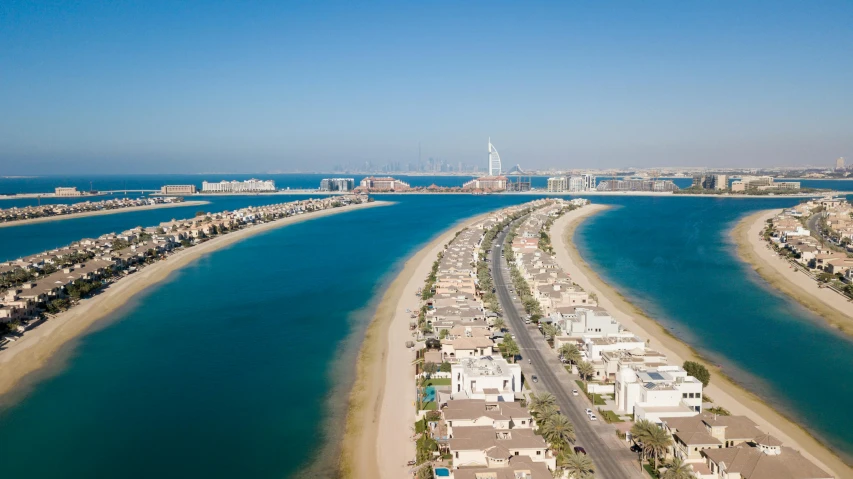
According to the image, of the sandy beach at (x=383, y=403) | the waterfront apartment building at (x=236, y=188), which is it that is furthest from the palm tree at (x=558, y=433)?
the waterfront apartment building at (x=236, y=188)

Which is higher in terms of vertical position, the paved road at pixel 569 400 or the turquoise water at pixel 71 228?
the turquoise water at pixel 71 228

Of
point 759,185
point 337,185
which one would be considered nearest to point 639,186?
point 759,185

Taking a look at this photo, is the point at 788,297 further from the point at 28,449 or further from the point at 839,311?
the point at 28,449

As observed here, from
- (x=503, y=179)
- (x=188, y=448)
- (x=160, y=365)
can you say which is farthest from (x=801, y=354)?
(x=503, y=179)

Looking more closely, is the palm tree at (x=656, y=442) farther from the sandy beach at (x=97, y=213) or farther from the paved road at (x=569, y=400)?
the sandy beach at (x=97, y=213)

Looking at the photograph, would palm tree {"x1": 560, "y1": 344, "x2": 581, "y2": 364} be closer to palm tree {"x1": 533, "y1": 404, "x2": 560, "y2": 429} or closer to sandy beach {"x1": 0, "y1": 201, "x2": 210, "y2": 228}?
palm tree {"x1": 533, "y1": 404, "x2": 560, "y2": 429}

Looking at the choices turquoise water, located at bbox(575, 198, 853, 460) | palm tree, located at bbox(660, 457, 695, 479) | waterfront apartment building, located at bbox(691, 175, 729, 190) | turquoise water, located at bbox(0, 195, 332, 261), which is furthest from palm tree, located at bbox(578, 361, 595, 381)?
waterfront apartment building, located at bbox(691, 175, 729, 190)

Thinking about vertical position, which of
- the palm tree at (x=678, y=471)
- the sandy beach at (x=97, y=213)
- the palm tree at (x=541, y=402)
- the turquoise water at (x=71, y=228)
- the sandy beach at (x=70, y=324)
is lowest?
the sandy beach at (x=70, y=324)

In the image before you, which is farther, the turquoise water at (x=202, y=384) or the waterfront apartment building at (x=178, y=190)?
the waterfront apartment building at (x=178, y=190)
